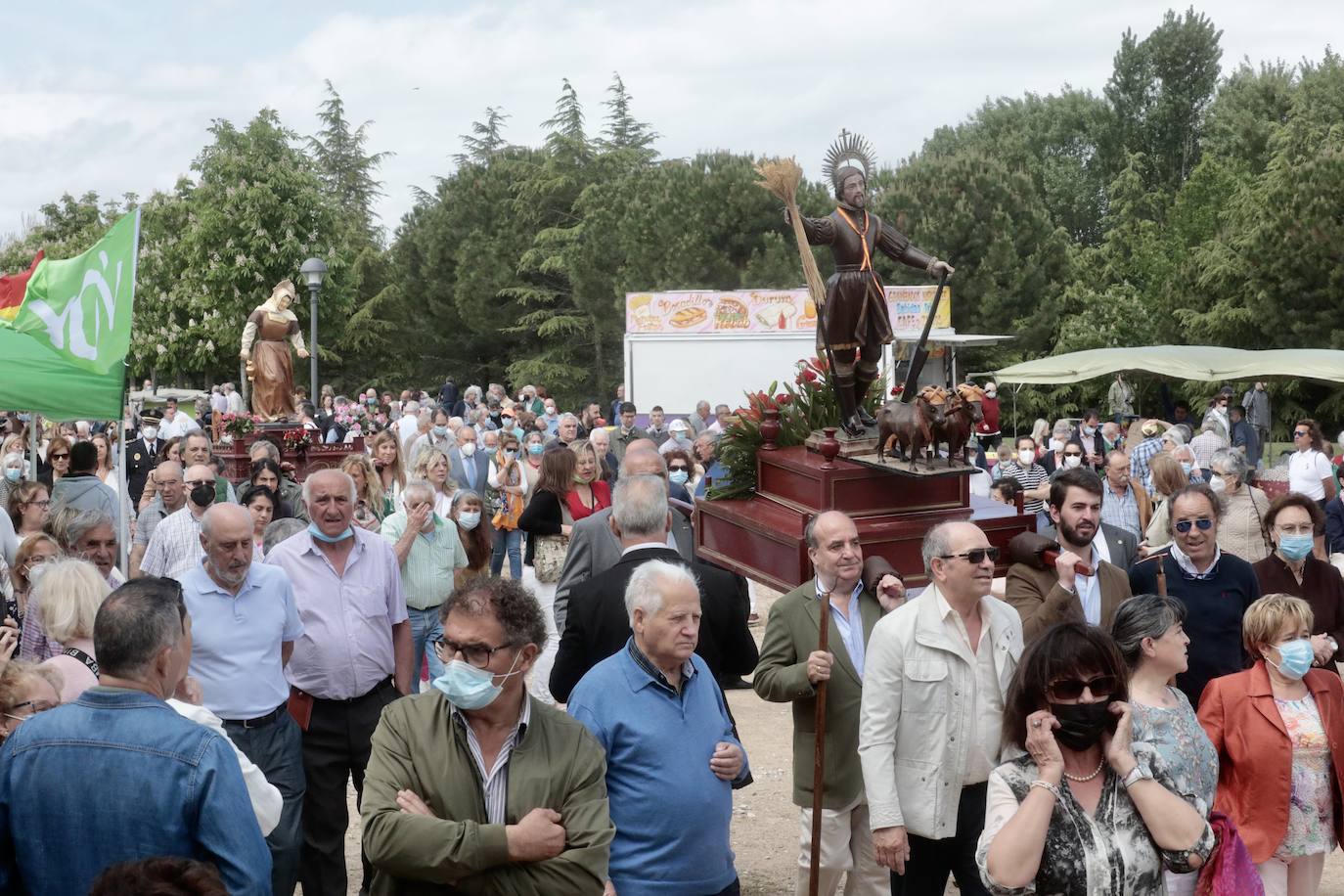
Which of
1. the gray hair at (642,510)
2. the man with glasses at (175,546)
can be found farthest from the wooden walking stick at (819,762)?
the man with glasses at (175,546)

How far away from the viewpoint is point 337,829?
597 cm

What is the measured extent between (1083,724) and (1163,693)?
4.44 feet

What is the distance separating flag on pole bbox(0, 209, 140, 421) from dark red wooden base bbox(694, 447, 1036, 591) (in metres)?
3.73

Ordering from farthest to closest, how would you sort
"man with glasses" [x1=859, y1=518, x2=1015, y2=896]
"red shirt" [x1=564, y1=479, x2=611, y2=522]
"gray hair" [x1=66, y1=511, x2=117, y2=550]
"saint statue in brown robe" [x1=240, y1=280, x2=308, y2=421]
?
1. "saint statue in brown robe" [x1=240, y1=280, x2=308, y2=421]
2. "red shirt" [x1=564, y1=479, x2=611, y2=522]
3. "gray hair" [x1=66, y1=511, x2=117, y2=550]
4. "man with glasses" [x1=859, y1=518, x2=1015, y2=896]

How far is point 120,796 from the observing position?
11.2ft

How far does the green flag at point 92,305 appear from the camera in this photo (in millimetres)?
8086

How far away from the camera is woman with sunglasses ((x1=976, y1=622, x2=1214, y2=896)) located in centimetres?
327

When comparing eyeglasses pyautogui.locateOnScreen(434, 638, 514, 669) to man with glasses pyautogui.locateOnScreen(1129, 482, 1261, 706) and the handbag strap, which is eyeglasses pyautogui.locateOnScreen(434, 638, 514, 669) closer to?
the handbag strap

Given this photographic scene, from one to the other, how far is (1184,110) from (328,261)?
3452 cm

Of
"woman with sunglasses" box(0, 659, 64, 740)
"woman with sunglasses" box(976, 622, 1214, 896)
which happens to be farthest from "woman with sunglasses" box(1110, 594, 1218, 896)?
"woman with sunglasses" box(0, 659, 64, 740)

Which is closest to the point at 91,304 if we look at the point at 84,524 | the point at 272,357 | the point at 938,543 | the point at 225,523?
the point at 84,524

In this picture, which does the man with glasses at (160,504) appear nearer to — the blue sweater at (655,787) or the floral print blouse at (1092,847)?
the blue sweater at (655,787)

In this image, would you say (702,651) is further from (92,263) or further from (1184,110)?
(1184,110)

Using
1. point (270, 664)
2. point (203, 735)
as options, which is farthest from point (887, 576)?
point (203, 735)
